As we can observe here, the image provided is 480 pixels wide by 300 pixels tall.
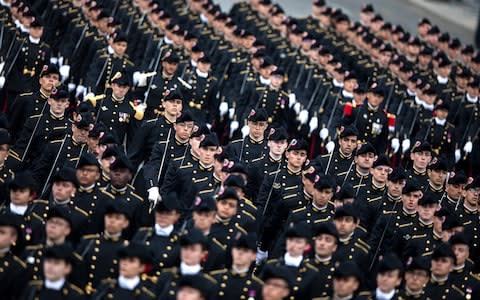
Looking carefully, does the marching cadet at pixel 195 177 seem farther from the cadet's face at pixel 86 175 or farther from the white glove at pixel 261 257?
the cadet's face at pixel 86 175

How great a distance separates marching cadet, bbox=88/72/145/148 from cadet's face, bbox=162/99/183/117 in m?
0.81

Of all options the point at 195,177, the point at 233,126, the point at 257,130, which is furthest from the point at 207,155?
the point at 233,126

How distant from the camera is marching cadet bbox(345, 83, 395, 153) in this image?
1836cm

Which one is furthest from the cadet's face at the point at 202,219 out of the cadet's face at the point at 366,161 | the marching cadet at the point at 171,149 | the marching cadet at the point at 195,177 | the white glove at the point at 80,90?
the white glove at the point at 80,90

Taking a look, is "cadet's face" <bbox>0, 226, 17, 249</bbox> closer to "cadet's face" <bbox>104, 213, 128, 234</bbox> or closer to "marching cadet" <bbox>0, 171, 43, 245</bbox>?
"marching cadet" <bbox>0, 171, 43, 245</bbox>

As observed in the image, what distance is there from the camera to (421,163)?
16453mm

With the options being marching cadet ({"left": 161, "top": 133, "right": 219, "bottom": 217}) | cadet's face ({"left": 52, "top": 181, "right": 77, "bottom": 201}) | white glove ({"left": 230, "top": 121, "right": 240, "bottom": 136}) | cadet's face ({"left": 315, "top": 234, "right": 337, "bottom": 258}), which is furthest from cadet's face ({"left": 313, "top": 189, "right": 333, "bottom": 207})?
white glove ({"left": 230, "top": 121, "right": 240, "bottom": 136})

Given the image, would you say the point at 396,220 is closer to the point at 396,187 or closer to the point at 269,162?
the point at 396,187

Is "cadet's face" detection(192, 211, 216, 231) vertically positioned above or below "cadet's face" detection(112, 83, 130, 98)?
above

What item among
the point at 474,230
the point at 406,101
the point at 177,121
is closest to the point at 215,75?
the point at 406,101

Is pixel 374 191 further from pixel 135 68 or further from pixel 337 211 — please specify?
pixel 135 68

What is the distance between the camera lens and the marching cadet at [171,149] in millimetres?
15656

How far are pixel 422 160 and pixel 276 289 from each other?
545 cm

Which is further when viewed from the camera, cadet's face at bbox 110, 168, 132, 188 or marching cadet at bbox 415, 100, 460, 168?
marching cadet at bbox 415, 100, 460, 168
